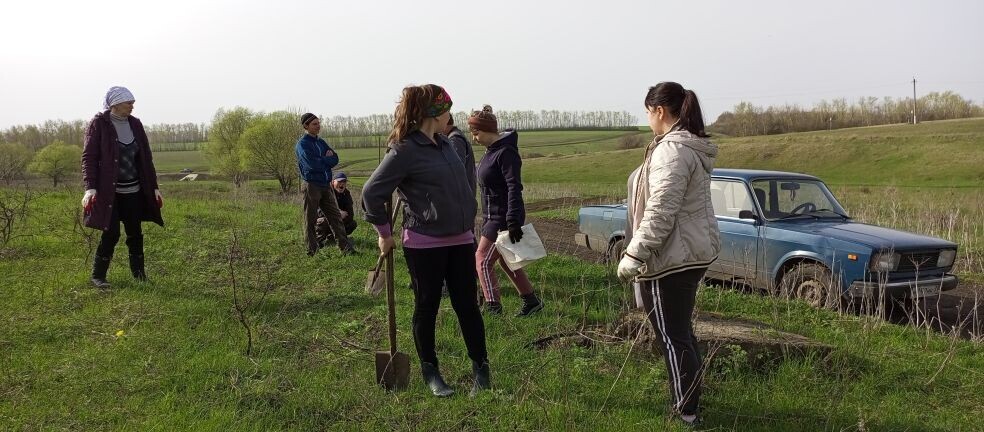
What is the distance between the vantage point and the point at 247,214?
13.5m

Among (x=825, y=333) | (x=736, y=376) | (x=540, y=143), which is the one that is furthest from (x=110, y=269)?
(x=540, y=143)

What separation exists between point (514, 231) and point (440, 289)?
1.90 meters

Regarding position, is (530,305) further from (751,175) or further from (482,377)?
(751,175)

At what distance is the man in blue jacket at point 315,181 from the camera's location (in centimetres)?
866

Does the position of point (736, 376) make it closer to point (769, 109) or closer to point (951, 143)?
point (951, 143)

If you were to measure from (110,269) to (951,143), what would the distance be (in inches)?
2235

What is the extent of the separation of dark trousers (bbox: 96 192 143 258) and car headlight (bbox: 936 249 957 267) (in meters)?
8.38

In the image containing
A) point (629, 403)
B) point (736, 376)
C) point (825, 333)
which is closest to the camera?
point (629, 403)

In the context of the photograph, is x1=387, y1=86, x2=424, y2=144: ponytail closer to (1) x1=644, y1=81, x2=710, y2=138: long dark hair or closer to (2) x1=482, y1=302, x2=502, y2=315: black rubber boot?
(1) x1=644, y1=81, x2=710, y2=138: long dark hair

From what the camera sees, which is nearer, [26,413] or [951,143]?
[26,413]

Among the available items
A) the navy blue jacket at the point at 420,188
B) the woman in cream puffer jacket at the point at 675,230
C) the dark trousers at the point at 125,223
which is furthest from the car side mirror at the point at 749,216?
the dark trousers at the point at 125,223

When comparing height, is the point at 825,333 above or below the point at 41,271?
below

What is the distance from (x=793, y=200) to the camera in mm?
7914

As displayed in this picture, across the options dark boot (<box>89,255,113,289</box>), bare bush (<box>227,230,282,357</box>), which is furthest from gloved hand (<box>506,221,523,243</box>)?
dark boot (<box>89,255,113,289</box>)
